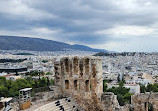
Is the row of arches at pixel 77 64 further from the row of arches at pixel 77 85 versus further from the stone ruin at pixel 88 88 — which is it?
the row of arches at pixel 77 85

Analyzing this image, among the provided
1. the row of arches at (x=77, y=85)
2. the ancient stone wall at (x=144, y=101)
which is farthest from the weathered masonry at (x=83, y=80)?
the ancient stone wall at (x=144, y=101)

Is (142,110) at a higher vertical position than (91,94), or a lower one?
lower

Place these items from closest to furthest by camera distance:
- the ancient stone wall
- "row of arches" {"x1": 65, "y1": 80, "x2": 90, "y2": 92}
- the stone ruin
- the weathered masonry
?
1. the stone ruin
2. the weathered masonry
3. the ancient stone wall
4. "row of arches" {"x1": 65, "y1": 80, "x2": 90, "y2": 92}

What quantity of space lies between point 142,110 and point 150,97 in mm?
1576

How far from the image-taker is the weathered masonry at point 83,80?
1745 cm

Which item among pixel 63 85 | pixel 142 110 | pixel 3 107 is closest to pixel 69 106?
pixel 63 85

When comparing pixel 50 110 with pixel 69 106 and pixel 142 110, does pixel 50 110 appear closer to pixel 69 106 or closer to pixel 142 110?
pixel 69 106

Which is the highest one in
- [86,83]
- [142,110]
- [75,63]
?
[75,63]

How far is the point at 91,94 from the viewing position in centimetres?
1753

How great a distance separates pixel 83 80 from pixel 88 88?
974mm

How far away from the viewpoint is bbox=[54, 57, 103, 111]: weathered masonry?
57.3 feet

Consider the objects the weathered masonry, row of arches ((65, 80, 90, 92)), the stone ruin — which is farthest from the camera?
row of arches ((65, 80, 90, 92))

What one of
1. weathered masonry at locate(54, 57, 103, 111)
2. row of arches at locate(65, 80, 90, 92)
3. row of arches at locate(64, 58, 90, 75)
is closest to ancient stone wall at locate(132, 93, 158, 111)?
weathered masonry at locate(54, 57, 103, 111)

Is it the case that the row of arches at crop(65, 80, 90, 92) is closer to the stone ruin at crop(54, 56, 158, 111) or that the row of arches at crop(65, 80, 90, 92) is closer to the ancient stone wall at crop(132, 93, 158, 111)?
the stone ruin at crop(54, 56, 158, 111)
